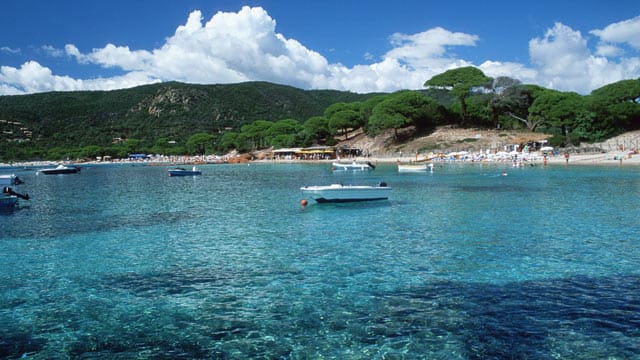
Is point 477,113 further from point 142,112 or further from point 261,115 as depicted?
point 142,112

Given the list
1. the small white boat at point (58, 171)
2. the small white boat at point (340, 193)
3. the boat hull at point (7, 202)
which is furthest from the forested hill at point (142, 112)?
the small white boat at point (340, 193)

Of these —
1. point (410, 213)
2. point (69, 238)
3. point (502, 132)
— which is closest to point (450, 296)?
point (410, 213)

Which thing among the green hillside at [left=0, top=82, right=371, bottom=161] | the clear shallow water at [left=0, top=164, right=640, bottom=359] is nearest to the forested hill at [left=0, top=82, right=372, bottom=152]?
the green hillside at [left=0, top=82, right=371, bottom=161]

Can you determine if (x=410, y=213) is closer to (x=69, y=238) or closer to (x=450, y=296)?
(x=450, y=296)

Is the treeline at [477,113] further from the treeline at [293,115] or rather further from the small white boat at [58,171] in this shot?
the small white boat at [58,171]

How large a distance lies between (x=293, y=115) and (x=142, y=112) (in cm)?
5795

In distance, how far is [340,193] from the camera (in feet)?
96.2

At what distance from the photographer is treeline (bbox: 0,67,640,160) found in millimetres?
87125

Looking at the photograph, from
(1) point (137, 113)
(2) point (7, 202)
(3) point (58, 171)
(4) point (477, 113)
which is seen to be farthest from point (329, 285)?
(1) point (137, 113)

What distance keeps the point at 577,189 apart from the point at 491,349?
30816 millimetres

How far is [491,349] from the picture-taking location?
831 cm

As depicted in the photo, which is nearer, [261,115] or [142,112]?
[261,115]

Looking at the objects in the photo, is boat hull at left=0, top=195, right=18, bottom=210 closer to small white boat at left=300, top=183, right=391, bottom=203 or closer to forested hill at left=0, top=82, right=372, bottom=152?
small white boat at left=300, top=183, right=391, bottom=203

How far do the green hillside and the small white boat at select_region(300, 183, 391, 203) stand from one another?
141556 millimetres
